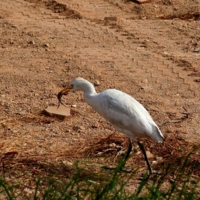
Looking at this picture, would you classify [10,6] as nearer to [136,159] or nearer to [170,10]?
[170,10]

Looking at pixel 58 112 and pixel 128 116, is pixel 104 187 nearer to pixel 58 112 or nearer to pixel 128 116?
pixel 128 116

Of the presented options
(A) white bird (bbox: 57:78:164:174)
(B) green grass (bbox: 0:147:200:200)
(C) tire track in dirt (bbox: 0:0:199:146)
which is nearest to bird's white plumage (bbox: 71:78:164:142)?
(A) white bird (bbox: 57:78:164:174)

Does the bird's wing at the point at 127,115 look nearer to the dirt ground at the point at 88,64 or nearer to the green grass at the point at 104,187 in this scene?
the green grass at the point at 104,187

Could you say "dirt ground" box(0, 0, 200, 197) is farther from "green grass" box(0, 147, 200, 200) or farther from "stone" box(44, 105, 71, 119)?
"green grass" box(0, 147, 200, 200)

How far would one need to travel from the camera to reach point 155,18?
11.6 m

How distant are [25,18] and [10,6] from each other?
68 centimetres

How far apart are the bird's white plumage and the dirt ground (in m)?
0.52

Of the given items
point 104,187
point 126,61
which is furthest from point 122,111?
point 126,61

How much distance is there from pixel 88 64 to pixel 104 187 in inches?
182

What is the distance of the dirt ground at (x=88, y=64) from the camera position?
718cm

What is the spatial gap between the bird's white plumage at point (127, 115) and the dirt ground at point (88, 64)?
0.52 m

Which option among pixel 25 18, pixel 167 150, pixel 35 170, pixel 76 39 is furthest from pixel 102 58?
pixel 35 170

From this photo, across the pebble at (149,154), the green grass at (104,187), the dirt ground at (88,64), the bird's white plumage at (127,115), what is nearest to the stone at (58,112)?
the dirt ground at (88,64)

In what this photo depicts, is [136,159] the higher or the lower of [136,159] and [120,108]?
the lower
